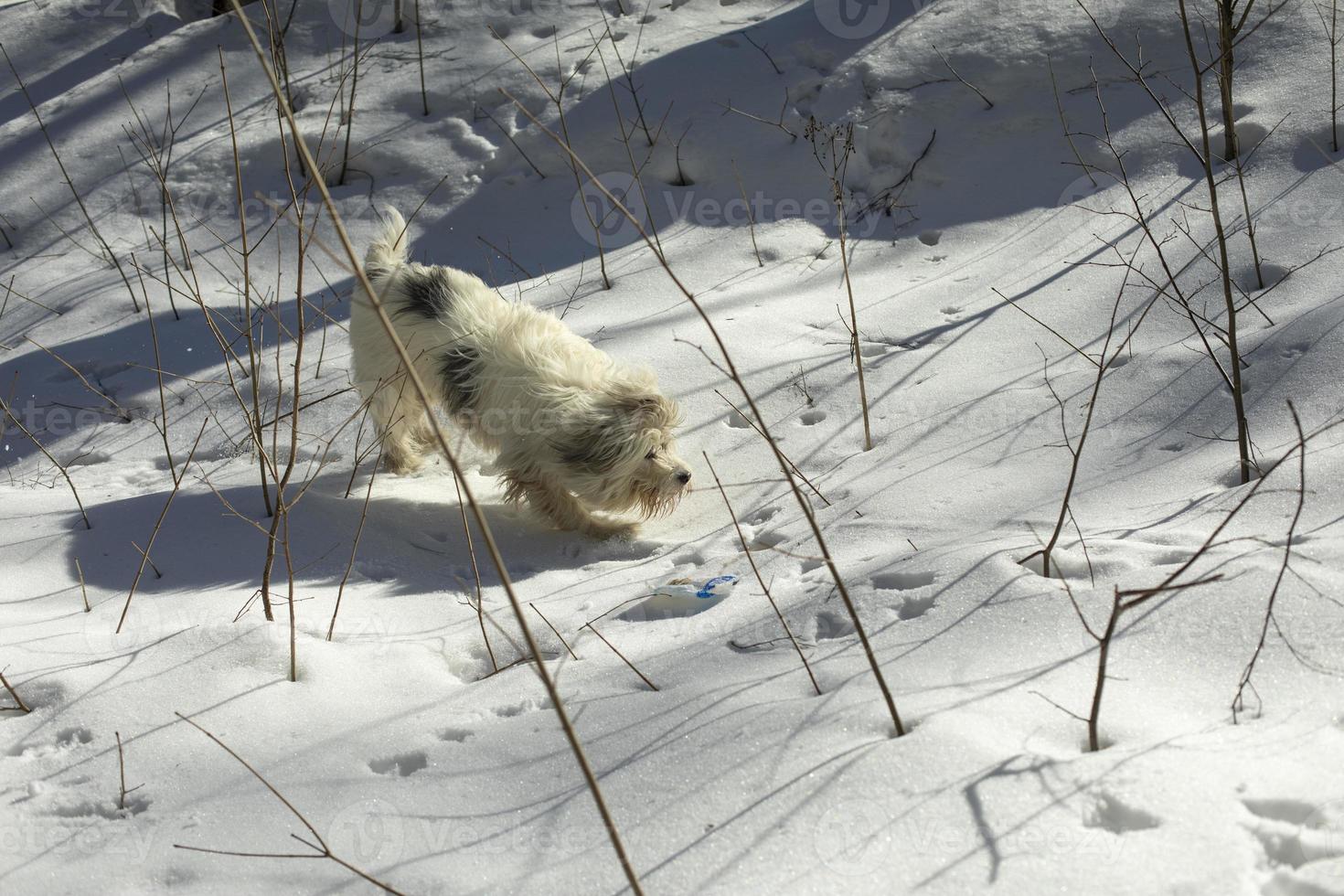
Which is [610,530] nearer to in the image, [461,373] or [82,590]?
[461,373]

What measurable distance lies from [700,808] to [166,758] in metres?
1.22

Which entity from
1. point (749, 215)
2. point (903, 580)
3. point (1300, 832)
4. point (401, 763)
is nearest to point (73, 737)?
point (401, 763)

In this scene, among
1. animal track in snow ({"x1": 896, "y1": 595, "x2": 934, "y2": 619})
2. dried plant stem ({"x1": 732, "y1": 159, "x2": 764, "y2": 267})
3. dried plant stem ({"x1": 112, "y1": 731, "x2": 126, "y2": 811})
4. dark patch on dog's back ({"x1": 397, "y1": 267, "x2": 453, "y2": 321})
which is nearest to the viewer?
dried plant stem ({"x1": 112, "y1": 731, "x2": 126, "y2": 811})

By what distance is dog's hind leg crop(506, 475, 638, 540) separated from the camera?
153 inches

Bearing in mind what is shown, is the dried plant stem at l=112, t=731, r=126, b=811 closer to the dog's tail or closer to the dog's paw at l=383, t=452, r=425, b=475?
the dog's paw at l=383, t=452, r=425, b=475

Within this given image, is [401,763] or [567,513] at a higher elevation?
[401,763]

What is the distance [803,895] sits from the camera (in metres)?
1.60

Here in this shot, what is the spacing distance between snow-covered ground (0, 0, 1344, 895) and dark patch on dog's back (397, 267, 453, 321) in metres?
0.52

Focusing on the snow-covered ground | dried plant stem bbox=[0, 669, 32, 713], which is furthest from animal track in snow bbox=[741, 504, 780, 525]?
dried plant stem bbox=[0, 669, 32, 713]

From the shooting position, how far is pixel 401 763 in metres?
2.17

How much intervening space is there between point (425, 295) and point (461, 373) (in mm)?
369

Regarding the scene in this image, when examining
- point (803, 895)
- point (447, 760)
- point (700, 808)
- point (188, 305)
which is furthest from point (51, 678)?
point (188, 305)

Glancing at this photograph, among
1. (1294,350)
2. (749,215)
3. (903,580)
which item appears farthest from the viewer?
(749,215)

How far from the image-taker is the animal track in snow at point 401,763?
215cm
